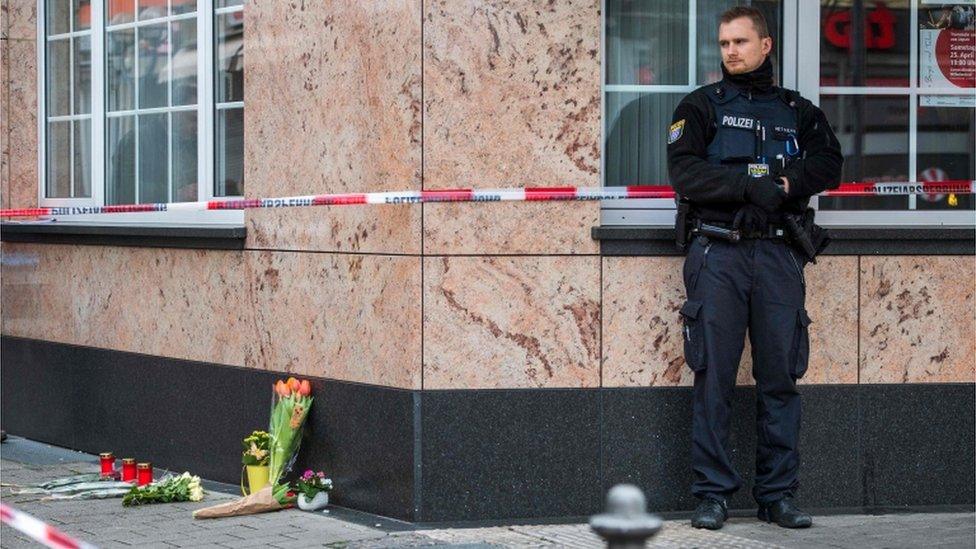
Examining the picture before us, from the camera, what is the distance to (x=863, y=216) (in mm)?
7824

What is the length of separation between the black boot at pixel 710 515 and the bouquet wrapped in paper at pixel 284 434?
1973 millimetres

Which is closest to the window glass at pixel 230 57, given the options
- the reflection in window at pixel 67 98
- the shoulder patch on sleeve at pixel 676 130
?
the reflection in window at pixel 67 98

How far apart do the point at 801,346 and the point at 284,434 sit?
8.19 feet

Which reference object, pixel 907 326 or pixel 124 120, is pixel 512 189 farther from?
pixel 124 120

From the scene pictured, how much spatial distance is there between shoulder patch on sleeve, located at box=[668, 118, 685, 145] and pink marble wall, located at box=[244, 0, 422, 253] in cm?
111

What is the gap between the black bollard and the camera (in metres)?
3.15

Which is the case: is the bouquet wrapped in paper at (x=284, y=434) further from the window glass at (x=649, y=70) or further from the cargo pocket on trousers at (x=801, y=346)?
the cargo pocket on trousers at (x=801, y=346)

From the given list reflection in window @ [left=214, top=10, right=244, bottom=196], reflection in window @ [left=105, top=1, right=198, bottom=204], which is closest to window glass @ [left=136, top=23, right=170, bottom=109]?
reflection in window @ [left=105, top=1, right=198, bottom=204]

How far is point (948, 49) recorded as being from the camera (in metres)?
8.05

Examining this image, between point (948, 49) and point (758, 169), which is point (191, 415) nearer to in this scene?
point (758, 169)

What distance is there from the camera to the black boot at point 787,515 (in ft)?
23.7

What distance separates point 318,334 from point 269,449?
2.01ft

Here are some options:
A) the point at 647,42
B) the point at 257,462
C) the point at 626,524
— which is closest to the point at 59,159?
the point at 257,462

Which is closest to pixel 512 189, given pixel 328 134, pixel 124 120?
pixel 328 134
